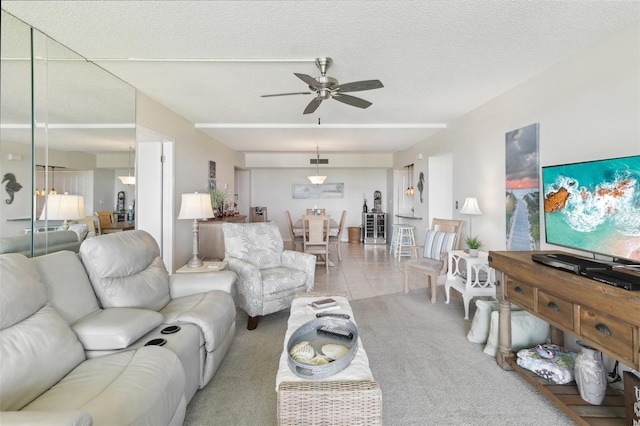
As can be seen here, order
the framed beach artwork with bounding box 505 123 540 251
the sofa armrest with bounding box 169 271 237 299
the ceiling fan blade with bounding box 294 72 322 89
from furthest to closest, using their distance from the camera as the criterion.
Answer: the framed beach artwork with bounding box 505 123 540 251, the sofa armrest with bounding box 169 271 237 299, the ceiling fan blade with bounding box 294 72 322 89

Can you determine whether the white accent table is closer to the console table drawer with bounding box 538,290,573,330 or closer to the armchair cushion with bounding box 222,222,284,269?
the console table drawer with bounding box 538,290,573,330

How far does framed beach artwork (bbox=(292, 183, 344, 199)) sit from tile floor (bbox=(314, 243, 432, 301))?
2514 mm

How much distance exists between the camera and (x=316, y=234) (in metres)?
5.35

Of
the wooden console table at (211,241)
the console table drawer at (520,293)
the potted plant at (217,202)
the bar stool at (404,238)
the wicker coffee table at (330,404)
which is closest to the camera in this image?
the wicker coffee table at (330,404)

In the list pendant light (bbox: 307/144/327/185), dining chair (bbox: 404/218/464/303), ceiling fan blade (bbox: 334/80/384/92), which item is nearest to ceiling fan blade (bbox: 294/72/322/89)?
ceiling fan blade (bbox: 334/80/384/92)

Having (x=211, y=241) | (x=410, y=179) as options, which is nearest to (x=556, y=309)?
(x=211, y=241)

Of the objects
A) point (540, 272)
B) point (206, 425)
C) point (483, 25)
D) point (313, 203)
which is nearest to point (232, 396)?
point (206, 425)

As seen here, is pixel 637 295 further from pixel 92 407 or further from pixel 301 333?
pixel 92 407

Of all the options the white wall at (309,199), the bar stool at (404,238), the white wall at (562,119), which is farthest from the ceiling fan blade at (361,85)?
the white wall at (309,199)

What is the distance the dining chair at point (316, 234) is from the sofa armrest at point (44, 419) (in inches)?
171

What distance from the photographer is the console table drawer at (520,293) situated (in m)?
2.02

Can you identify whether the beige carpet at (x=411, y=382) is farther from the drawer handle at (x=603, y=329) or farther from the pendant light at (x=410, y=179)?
the pendant light at (x=410, y=179)

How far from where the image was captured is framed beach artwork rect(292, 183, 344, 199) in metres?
9.06

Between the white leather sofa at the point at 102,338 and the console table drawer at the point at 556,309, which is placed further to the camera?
the console table drawer at the point at 556,309
